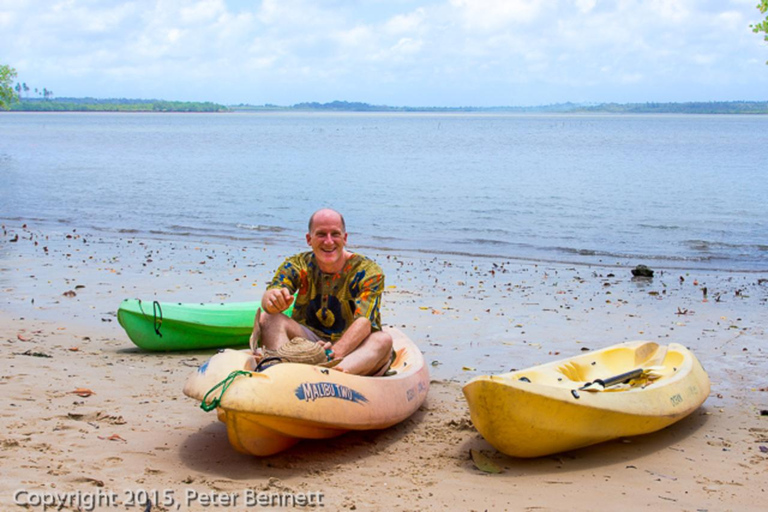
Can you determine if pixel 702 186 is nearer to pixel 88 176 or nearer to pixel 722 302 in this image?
pixel 722 302

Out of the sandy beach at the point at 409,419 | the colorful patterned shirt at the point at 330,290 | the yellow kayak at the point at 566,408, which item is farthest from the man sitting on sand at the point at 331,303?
the yellow kayak at the point at 566,408

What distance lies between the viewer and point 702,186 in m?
34.8


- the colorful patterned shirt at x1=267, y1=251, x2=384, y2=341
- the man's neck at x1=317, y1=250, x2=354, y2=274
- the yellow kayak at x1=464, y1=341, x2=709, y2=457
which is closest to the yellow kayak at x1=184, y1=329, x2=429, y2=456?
the colorful patterned shirt at x1=267, y1=251, x2=384, y2=341

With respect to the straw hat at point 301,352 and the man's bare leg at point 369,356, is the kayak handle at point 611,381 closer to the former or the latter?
the man's bare leg at point 369,356

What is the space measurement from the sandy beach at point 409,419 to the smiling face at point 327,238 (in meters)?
1.37

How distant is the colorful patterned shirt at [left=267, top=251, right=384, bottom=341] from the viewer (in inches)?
247

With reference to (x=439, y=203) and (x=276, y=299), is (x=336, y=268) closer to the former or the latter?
(x=276, y=299)

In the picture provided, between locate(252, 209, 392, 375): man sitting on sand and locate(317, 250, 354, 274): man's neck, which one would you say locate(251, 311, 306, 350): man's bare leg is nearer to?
locate(252, 209, 392, 375): man sitting on sand

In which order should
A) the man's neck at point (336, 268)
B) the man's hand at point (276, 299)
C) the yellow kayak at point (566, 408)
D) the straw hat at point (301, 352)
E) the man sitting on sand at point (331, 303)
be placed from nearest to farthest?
the yellow kayak at point (566, 408) → the straw hat at point (301, 352) → the man's hand at point (276, 299) → the man sitting on sand at point (331, 303) → the man's neck at point (336, 268)

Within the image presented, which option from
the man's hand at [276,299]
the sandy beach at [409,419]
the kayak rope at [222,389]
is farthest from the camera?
the man's hand at [276,299]

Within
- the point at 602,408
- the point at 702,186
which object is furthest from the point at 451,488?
the point at 702,186

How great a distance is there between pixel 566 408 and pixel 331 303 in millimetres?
2035

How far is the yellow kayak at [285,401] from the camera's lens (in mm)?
5102

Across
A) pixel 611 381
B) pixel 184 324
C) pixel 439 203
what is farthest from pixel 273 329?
pixel 439 203
